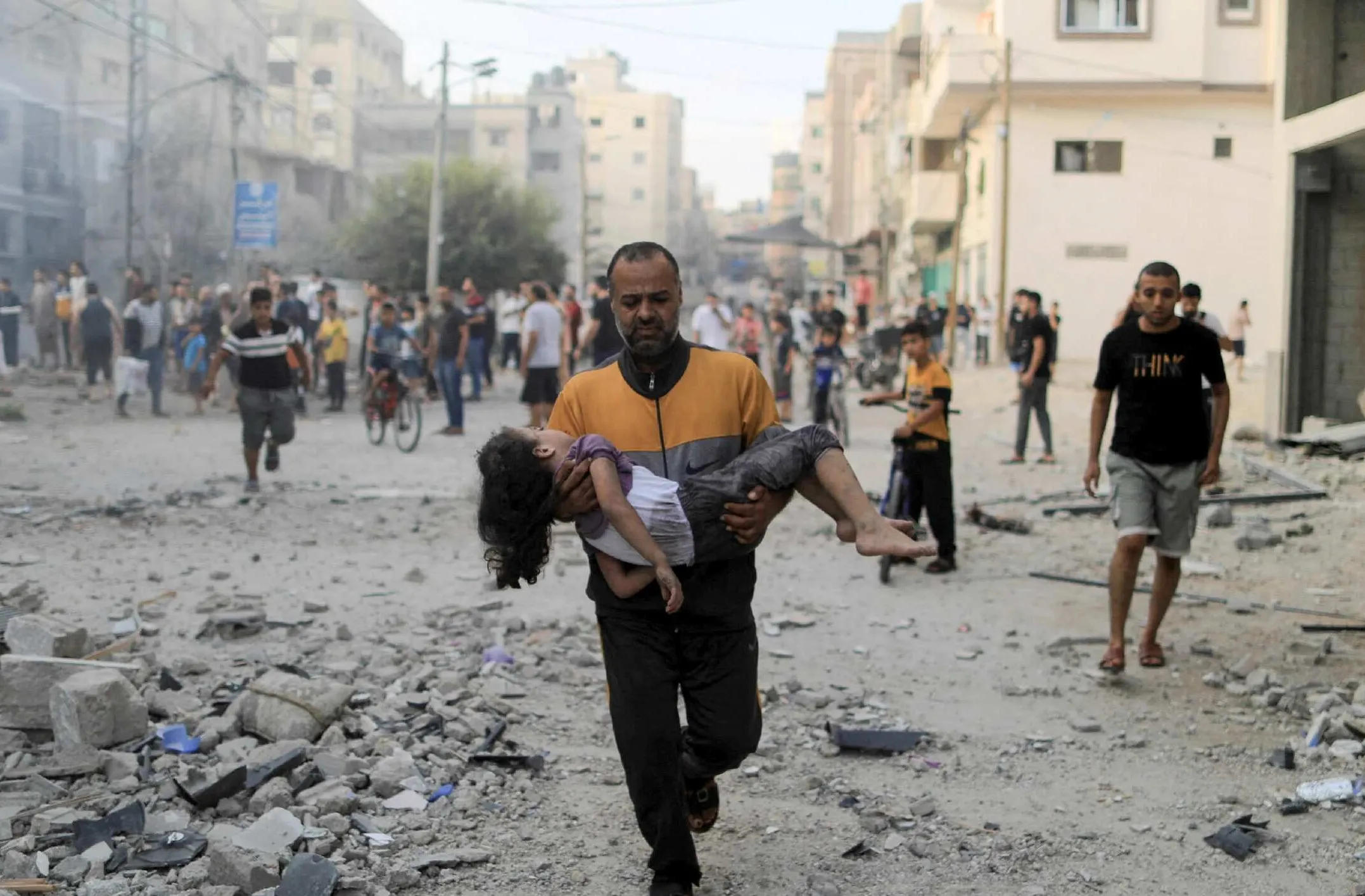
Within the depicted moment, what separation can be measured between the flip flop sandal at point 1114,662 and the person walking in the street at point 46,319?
23669 millimetres

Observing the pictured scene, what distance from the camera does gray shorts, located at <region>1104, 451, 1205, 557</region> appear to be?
6270mm

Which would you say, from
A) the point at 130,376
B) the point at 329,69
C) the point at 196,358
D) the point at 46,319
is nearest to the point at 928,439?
the point at 130,376

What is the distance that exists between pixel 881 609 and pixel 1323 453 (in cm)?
740

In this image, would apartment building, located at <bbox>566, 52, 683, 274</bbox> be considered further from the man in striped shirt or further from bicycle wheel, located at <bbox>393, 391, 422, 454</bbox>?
the man in striped shirt

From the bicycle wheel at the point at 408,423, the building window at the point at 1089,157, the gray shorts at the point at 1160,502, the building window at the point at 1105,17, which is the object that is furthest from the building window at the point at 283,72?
the gray shorts at the point at 1160,502

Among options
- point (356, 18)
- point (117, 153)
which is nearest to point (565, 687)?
point (117, 153)

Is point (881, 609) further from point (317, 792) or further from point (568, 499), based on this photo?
point (568, 499)

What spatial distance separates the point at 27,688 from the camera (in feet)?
16.7

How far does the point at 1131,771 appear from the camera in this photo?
5145 mm

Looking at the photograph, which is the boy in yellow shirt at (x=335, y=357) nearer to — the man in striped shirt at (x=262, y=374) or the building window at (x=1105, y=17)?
the man in striped shirt at (x=262, y=374)

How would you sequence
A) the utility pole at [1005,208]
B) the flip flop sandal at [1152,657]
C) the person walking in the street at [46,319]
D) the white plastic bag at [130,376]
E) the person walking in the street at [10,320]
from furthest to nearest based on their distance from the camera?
the utility pole at [1005,208] → the person walking in the street at [46,319] → the person walking in the street at [10,320] → the white plastic bag at [130,376] → the flip flop sandal at [1152,657]

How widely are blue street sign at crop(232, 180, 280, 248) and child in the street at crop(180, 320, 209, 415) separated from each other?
16.4 ft

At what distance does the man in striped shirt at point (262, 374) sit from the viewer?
11.3m

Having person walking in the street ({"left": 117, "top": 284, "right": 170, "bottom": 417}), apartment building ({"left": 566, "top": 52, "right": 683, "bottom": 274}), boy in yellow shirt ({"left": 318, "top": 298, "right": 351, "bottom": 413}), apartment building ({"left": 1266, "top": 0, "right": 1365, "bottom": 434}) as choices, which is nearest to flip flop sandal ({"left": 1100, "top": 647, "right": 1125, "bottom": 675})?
apartment building ({"left": 1266, "top": 0, "right": 1365, "bottom": 434})
